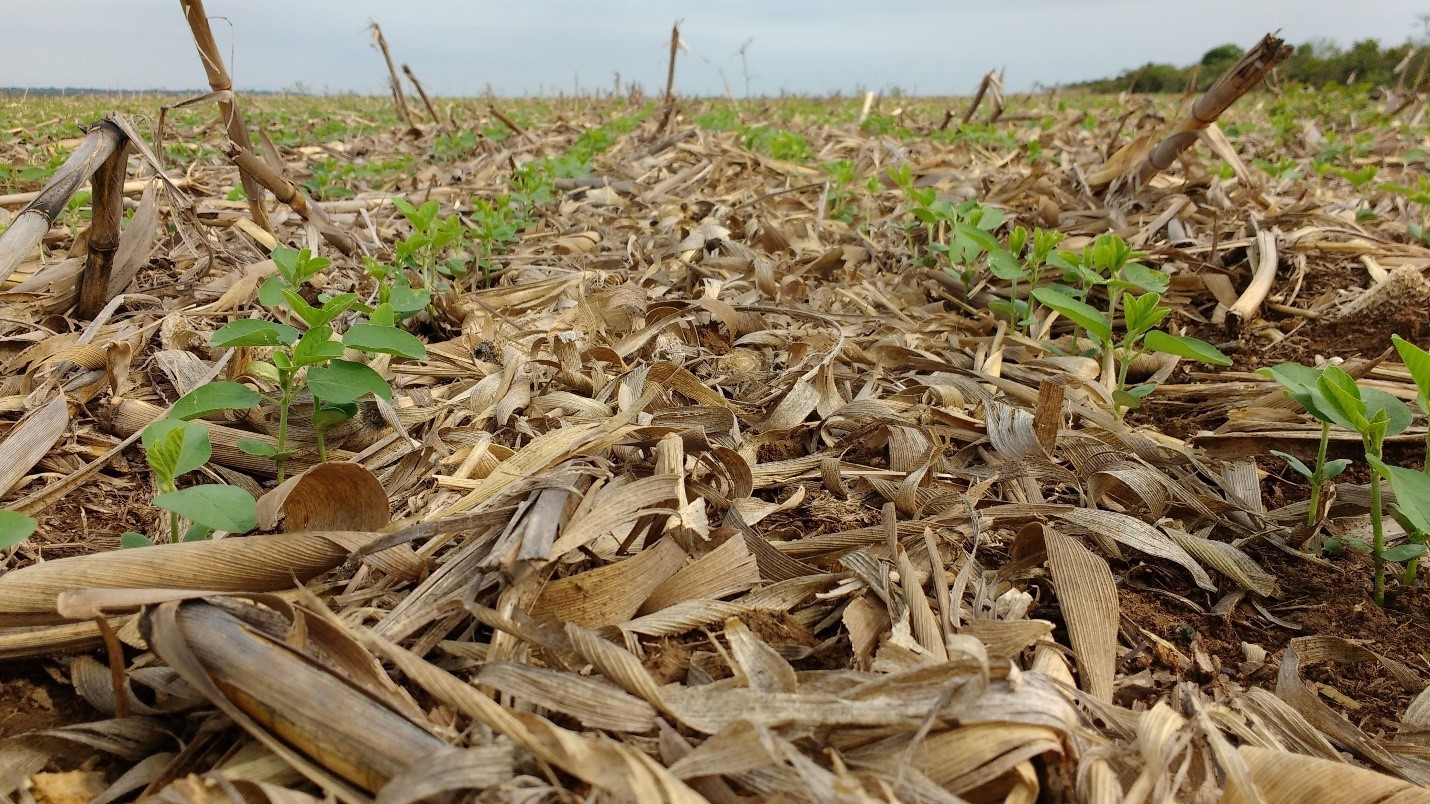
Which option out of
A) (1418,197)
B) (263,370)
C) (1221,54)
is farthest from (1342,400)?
(1221,54)

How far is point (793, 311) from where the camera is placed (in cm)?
216

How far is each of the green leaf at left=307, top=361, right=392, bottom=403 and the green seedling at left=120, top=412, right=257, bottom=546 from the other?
10 centimetres

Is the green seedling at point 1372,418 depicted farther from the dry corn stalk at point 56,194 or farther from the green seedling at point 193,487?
the dry corn stalk at point 56,194

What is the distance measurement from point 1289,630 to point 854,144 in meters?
5.15

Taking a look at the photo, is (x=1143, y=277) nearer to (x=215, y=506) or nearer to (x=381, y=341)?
(x=381, y=341)

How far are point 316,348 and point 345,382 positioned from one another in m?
0.08

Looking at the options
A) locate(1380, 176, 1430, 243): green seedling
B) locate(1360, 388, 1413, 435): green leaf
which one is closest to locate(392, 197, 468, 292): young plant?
locate(1360, 388, 1413, 435): green leaf

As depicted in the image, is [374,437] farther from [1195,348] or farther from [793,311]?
[1195,348]

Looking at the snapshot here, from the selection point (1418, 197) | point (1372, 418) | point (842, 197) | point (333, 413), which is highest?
point (1418, 197)

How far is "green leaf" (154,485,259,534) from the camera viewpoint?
37.0 inches

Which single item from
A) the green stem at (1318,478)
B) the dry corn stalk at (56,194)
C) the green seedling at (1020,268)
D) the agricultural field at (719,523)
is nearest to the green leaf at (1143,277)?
the agricultural field at (719,523)

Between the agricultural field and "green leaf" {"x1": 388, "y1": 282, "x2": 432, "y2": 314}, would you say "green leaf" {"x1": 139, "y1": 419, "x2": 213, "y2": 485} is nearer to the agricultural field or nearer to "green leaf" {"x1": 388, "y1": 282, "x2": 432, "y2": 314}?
the agricultural field

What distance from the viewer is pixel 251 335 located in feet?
4.14

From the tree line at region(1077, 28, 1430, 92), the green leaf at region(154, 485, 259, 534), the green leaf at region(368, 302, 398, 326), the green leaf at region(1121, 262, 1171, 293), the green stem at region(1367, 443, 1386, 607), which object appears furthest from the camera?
the tree line at region(1077, 28, 1430, 92)
